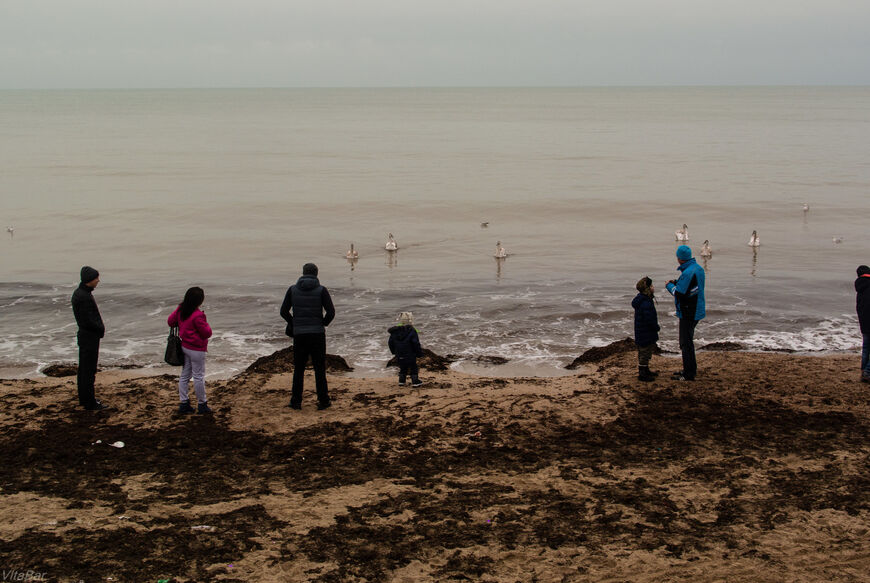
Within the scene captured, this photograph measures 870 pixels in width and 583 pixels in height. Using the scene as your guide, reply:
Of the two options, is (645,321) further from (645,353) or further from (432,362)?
(432,362)

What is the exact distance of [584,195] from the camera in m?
39.7

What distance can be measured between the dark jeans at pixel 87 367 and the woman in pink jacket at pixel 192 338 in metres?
1.04

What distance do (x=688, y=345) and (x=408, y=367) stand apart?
3.69 metres

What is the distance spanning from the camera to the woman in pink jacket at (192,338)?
905 centimetres

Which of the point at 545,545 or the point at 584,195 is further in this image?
the point at 584,195

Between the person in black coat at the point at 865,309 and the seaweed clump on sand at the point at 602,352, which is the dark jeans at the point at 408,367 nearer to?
the seaweed clump on sand at the point at 602,352

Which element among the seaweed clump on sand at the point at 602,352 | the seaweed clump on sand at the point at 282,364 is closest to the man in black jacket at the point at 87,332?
the seaweed clump on sand at the point at 282,364

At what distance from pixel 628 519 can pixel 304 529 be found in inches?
103

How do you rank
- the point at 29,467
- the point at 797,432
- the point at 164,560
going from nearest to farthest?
the point at 164,560 < the point at 29,467 < the point at 797,432

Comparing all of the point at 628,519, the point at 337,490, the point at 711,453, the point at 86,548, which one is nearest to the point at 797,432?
the point at 711,453

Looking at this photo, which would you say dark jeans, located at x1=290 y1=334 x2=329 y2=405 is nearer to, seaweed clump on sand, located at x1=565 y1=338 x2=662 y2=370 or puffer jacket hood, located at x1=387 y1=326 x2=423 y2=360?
puffer jacket hood, located at x1=387 y1=326 x2=423 y2=360

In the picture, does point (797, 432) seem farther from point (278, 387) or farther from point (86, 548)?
point (86, 548)

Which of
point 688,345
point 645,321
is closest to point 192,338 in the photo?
point 645,321

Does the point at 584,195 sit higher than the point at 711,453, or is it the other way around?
the point at 584,195
